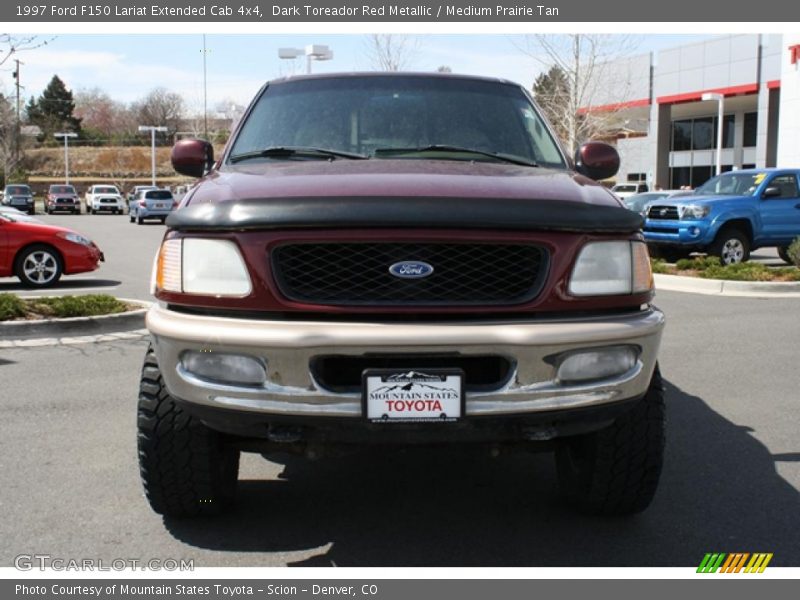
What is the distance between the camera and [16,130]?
215ft

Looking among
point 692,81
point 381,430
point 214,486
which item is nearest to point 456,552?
point 381,430

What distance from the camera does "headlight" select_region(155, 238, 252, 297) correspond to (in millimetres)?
3092

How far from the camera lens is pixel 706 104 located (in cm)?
4394

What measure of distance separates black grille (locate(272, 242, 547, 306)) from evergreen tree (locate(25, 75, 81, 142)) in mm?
100213

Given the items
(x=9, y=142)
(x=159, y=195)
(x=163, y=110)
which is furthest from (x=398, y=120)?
(x=163, y=110)

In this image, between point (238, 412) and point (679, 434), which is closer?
point (238, 412)

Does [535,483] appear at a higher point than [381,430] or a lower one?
lower

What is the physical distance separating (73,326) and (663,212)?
34.6ft

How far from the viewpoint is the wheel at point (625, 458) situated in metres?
3.54

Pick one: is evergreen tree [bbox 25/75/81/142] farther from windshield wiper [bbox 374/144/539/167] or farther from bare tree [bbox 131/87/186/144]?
windshield wiper [bbox 374/144/539/167]

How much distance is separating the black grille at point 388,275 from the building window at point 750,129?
1736 inches

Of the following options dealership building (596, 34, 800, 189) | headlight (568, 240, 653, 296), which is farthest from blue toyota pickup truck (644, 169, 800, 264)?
dealership building (596, 34, 800, 189)

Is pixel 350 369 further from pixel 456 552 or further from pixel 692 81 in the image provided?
pixel 692 81
